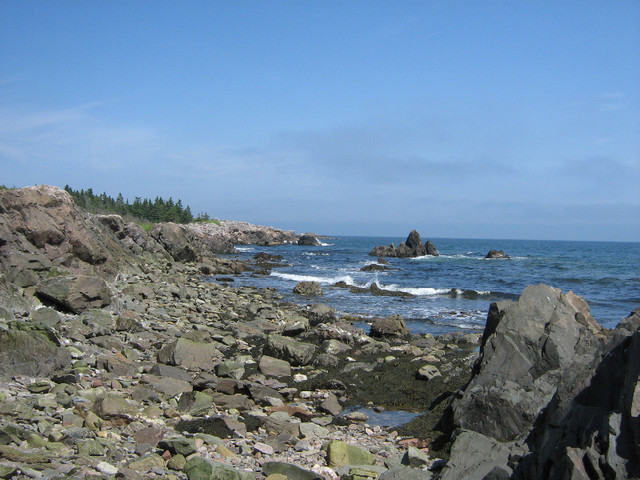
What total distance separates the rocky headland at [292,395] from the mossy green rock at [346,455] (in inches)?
0.9

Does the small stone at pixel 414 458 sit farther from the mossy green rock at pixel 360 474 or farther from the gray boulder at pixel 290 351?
the gray boulder at pixel 290 351

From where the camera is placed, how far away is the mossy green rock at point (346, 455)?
6953mm

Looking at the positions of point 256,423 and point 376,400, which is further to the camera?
point 376,400

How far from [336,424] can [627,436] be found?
554 cm

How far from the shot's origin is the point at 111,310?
13.6m

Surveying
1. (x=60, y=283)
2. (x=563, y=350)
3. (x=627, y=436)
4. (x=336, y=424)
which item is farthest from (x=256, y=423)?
(x=60, y=283)

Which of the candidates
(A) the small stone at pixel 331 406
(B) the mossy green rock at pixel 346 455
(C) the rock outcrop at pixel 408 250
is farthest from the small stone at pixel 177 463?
(C) the rock outcrop at pixel 408 250

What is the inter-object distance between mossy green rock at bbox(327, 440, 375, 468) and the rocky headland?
2 cm

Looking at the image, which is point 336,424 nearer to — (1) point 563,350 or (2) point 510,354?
(2) point 510,354

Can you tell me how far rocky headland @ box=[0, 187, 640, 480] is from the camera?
5367 mm

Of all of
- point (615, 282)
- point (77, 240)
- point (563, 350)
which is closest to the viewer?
point (563, 350)

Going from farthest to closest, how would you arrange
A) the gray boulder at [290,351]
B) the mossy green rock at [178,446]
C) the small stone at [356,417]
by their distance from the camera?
the gray boulder at [290,351] → the small stone at [356,417] → the mossy green rock at [178,446]

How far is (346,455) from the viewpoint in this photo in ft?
23.1

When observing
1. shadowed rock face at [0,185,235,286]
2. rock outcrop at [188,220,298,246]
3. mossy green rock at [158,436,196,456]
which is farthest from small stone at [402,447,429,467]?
rock outcrop at [188,220,298,246]
